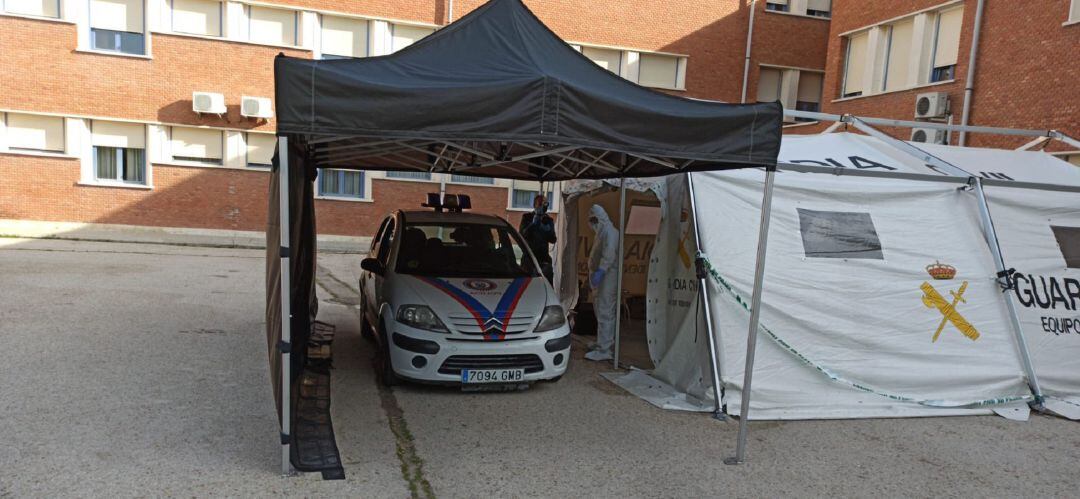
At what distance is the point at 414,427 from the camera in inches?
206

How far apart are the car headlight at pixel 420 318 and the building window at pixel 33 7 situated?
60.1 feet

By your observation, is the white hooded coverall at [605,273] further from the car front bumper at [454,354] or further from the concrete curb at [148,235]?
the concrete curb at [148,235]

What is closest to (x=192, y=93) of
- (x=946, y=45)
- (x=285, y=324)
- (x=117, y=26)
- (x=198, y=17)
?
(x=198, y=17)

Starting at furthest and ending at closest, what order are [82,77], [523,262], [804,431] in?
[82,77] → [523,262] → [804,431]

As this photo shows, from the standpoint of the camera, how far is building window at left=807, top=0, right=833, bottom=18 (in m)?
23.9

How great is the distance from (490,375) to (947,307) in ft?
15.0

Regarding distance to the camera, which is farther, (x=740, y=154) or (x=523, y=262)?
(x=523, y=262)

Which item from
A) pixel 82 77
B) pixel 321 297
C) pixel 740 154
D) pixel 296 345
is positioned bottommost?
pixel 321 297

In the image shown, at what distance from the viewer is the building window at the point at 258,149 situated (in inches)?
787

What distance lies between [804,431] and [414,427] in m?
3.23

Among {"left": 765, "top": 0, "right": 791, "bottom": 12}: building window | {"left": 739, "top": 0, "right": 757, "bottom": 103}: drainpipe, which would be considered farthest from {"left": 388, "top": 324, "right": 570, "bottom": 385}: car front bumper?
{"left": 765, "top": 0, "right": 791, "bottom": 12}: building window

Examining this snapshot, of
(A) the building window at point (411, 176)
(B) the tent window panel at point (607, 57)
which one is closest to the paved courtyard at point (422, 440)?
(A) the building window at point (411, 176)

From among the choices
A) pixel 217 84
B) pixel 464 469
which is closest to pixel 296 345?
pixel 464 469

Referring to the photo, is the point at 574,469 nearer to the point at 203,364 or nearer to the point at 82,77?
the point at 203,364
